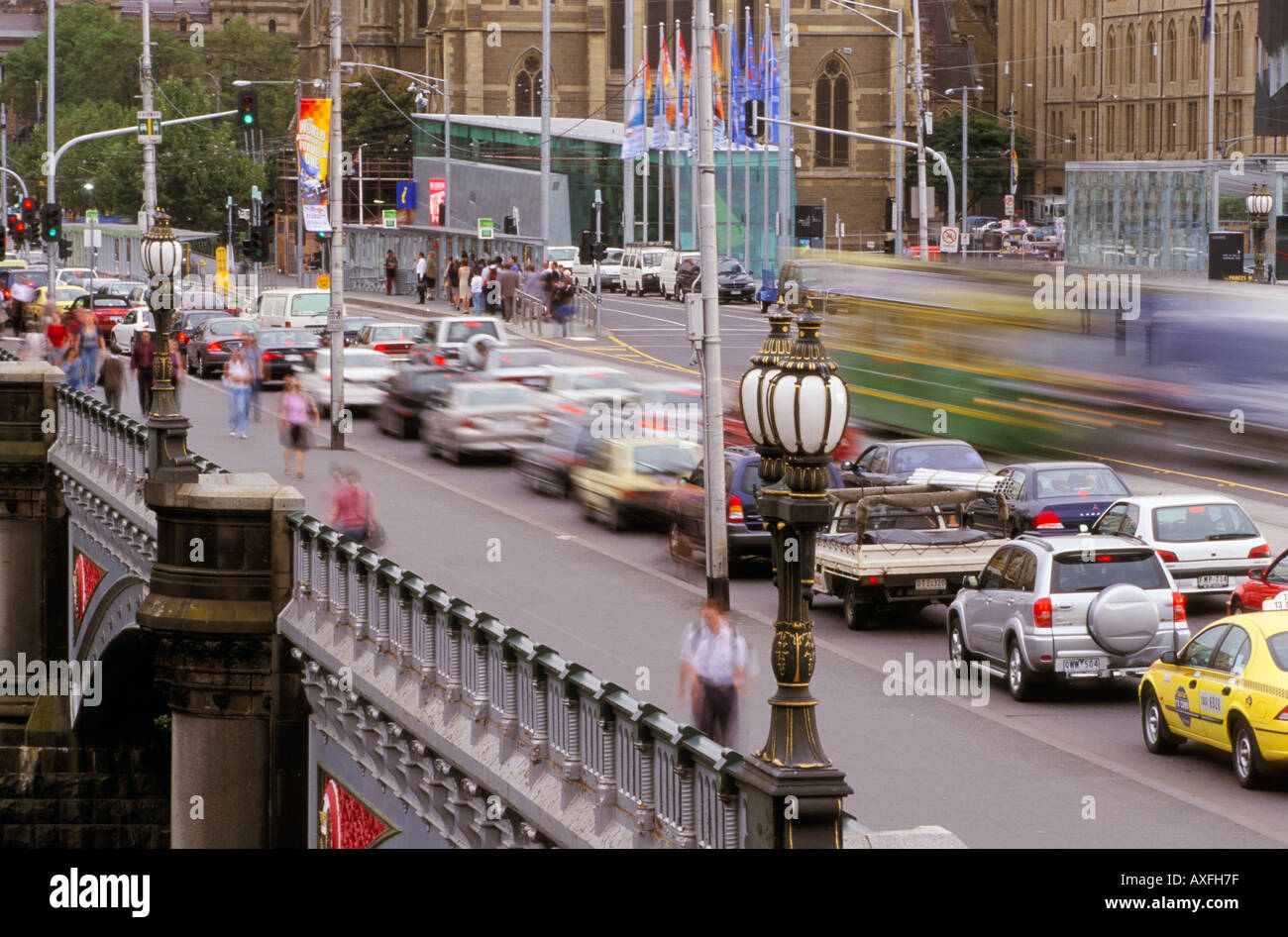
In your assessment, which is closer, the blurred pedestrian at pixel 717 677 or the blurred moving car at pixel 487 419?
the blurred pedestrian at pixel 717 677

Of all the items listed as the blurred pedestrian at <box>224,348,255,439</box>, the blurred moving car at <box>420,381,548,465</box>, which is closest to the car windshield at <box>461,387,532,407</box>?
the blurred moving car at <box>420,381,548,465</box>

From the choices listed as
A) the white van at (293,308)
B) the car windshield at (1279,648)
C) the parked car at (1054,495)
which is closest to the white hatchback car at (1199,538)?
the parked car at (1054,495)

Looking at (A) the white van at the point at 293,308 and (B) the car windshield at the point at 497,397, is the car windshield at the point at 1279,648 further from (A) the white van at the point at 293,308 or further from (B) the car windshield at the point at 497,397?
(A) the white van at the point at 293,308

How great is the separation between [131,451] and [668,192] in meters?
68.5

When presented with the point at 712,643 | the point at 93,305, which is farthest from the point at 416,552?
the point at 93,305

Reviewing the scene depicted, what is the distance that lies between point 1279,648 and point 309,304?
135 feet

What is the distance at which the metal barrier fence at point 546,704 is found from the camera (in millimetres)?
11625

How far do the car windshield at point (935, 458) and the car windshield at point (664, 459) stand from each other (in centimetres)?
283

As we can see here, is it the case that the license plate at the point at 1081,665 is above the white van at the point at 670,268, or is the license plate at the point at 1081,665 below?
below

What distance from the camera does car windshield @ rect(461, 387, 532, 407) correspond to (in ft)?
121

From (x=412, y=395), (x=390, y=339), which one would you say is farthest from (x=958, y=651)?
(x=390, y=339)

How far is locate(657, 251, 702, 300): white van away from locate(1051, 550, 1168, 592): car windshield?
58.7 metres

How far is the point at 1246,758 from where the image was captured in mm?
16312

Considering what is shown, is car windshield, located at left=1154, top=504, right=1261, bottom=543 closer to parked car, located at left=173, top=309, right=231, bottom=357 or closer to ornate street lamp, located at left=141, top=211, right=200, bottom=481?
ornate street lamp, located at left=141, top=211, right=200, bottom=481
